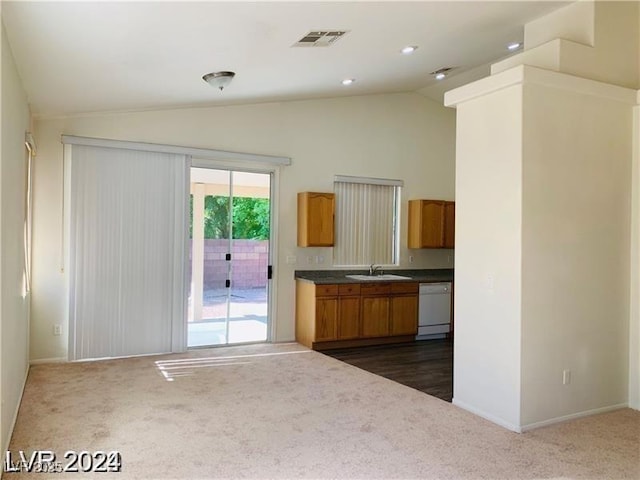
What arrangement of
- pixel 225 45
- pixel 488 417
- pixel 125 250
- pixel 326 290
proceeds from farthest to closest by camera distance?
pixel 326 290
pixel 125 250
pixel 488 417
pixel 225 45

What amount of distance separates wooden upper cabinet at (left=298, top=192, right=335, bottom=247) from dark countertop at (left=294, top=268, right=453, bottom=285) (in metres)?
0.44

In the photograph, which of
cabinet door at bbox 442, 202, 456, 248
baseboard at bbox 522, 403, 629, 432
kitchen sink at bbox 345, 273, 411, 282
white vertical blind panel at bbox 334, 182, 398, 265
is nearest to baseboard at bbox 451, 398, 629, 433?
baseboard at bbox 522, 403, 629, 432

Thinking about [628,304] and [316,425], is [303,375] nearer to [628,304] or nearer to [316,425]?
[316,425]

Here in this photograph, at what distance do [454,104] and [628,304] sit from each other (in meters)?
2.29

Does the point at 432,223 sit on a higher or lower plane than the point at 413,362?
higher

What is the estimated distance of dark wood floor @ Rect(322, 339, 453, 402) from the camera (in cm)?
478

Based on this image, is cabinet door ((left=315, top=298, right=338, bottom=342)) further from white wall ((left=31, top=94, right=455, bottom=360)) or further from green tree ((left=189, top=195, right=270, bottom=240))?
green tree ((left=189, top=195, right=270, bottom=240))

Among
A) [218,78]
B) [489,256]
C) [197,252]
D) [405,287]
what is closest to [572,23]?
[489,256]

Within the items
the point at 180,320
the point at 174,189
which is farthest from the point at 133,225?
the point at 180,320

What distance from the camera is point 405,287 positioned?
6762mm

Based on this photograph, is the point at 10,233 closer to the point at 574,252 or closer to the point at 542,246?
the point at 542,246

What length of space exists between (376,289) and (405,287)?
1.61ft

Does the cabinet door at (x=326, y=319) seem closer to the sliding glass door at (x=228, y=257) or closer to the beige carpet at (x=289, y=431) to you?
the sliding glass door at (x=228, y=257)

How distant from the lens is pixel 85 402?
4.02 meters
